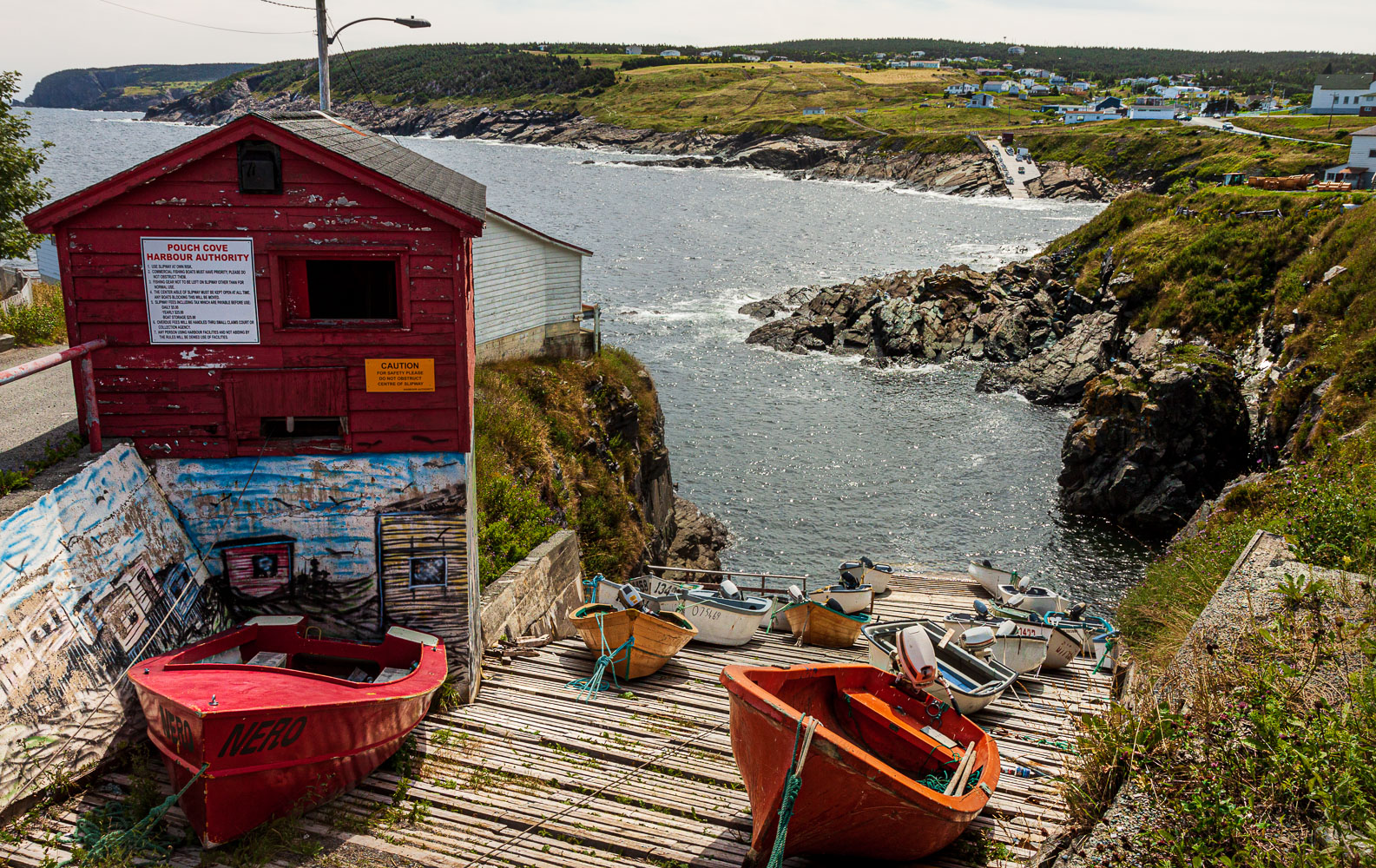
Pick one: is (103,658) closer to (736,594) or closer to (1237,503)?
(736,594)

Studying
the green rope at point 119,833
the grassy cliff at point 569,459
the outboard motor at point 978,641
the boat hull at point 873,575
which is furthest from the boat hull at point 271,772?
the boat hull at point 873,575

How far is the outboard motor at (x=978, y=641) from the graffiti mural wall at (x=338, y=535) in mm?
7717

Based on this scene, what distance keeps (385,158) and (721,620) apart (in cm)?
868

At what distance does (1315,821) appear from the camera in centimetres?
659

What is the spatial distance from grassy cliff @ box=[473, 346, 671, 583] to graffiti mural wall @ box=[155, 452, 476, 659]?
14.9 ft

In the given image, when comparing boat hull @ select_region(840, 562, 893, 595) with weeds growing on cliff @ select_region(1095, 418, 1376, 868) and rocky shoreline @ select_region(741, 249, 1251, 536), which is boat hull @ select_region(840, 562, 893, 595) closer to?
weeds growing on cliff @ select_region(1095, 418, 1376, 868)

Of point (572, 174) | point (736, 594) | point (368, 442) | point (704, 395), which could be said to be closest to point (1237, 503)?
point (736, 594)

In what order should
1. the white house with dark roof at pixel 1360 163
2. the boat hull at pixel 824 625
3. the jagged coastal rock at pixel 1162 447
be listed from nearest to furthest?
1. the boat hull at pixel 824 625
2. the jagged coastal rock at pixel 1162 447
3. the white house with dark roof at pixel 1360 163

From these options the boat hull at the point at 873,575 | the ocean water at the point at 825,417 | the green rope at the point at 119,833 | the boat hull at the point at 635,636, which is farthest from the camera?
the ocean water at the point at 825,417

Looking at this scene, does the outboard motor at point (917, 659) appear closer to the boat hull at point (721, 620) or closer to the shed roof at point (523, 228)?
the boat hull at point (721, 620)

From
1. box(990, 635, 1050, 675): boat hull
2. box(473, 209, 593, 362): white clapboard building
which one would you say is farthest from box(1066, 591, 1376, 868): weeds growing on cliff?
box(473, 209, 593, 362): white clapboard building

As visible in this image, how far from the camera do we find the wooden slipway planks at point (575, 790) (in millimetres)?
8164

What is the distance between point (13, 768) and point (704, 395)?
134 feet

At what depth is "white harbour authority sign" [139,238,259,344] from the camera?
32.6 feet
